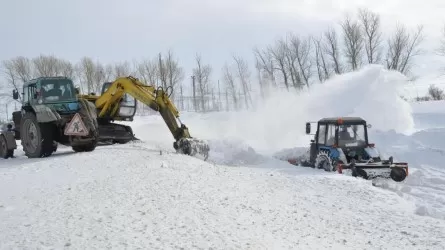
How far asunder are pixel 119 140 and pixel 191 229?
1268 centimetres

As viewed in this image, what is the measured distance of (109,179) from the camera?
9.09 meters

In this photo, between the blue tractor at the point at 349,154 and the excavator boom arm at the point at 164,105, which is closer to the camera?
the blue tractor at the point at 349,154

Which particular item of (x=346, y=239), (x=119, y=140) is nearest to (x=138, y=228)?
(x=346, y=239)

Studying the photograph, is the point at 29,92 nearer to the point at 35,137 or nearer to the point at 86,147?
the point at 35,137

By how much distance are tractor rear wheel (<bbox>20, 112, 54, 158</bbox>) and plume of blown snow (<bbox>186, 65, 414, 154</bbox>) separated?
12331mm

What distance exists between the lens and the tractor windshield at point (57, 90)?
14.6m

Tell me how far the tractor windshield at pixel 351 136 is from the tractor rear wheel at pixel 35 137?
9.60 meters

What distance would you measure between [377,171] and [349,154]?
1562 millimetres

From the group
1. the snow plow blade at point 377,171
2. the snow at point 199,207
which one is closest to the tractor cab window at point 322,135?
the snow at point 199,207

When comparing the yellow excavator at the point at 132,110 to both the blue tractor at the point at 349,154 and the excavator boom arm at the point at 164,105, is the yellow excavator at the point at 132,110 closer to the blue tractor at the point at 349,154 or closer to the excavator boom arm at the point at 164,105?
the excavator boom arm at the point at 164,105

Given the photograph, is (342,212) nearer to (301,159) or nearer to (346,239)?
(346,239)

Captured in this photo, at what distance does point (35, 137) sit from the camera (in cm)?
1392

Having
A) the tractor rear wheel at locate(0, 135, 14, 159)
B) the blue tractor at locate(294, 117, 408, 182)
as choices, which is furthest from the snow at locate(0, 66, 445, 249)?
the tractor rear wheel at locate(0, 135, 14, 159)

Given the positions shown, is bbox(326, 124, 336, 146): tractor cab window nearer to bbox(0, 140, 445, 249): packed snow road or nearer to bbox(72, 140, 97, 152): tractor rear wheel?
bbox(0, 140, 445, 249): packed snow road
